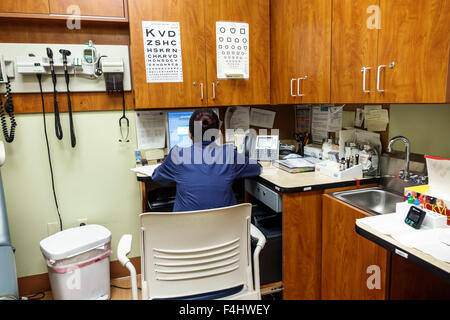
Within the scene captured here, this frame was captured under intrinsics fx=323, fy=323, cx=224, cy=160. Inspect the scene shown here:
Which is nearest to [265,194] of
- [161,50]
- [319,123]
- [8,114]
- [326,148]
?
[326,148]

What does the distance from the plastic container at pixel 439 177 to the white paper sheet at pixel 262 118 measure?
1.48m

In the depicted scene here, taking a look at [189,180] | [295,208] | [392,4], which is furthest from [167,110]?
[392,4]

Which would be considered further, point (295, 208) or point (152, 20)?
point (152, 20)

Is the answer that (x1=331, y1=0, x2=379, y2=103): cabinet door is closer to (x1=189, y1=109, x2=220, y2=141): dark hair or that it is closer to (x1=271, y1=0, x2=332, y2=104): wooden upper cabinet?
(x1=271, y1=0, x2=332, y2=104): wooden upper cabinet

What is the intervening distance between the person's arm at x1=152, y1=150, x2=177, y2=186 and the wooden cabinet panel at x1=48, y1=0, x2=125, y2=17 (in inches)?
48.1

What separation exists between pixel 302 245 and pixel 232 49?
1421 mm

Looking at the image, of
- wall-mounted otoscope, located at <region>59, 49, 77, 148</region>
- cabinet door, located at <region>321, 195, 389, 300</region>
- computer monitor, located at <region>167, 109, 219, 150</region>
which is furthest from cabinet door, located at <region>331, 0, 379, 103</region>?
wall-mounted otoscope, located at <region>59, 49, 77, 148</region>

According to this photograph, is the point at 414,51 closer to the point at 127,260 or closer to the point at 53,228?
the point at 127,260

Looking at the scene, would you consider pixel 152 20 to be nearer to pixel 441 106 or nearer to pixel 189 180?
pixel 189 180

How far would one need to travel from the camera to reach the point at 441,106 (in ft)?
5.41

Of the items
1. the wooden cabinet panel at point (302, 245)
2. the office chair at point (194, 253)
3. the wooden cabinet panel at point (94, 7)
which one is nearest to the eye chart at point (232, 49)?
the wooden cabinet panel at point (94, 7)

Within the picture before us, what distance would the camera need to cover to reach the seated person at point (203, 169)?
5.41 feet

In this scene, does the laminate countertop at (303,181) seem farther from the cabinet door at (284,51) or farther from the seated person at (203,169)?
the cabinet door at (284,51)
